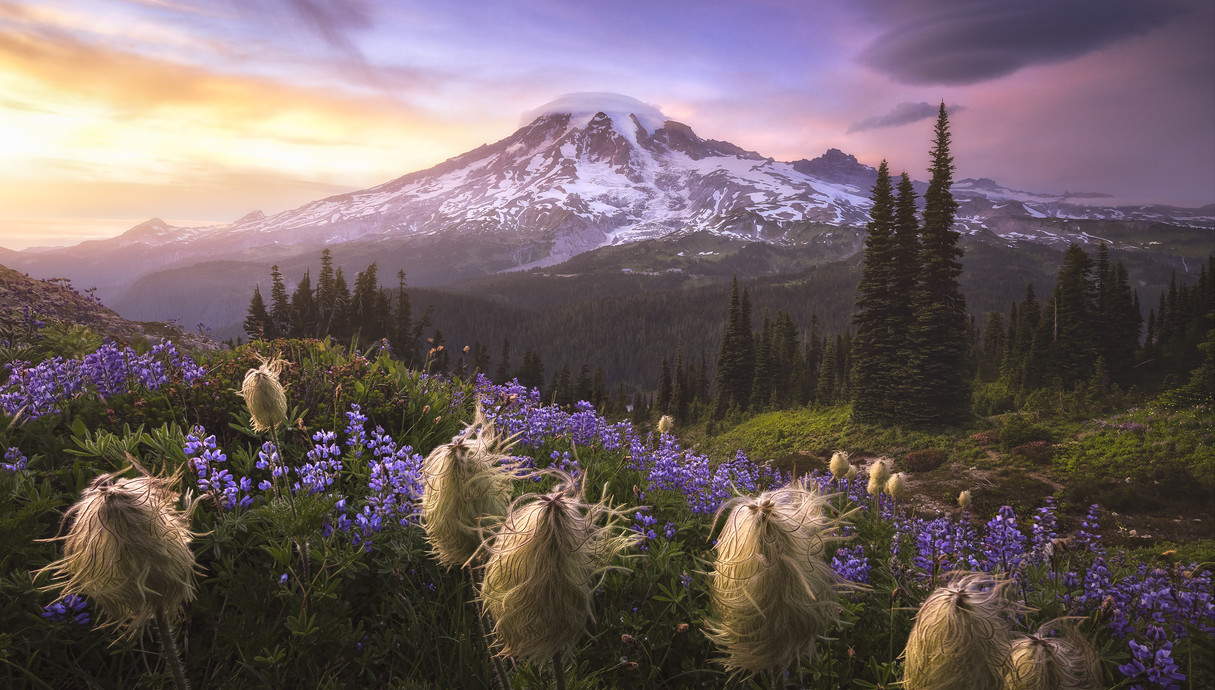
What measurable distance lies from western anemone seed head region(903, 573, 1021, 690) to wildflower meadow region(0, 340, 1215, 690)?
15 mm

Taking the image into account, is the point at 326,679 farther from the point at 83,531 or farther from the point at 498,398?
the point at 498,398

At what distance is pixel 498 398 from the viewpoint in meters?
7.63

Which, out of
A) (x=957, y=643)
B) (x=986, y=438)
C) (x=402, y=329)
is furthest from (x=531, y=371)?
(x=957, y=643)

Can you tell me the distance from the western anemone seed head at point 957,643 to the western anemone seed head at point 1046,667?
14 centimetres

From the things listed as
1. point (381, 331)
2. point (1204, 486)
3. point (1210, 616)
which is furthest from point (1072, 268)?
point (381, 331)

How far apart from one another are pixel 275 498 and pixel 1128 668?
188 inches

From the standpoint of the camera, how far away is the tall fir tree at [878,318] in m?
42.8

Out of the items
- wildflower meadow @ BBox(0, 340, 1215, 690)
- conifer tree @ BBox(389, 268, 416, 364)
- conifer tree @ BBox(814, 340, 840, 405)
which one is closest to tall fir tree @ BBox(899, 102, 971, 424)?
conifer tree @ BBox(814, 340, 840, 405)

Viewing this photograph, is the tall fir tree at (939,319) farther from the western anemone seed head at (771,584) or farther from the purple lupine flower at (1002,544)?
the western anemone seed head at (771,584)

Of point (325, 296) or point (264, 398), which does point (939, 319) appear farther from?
point (325, 296)

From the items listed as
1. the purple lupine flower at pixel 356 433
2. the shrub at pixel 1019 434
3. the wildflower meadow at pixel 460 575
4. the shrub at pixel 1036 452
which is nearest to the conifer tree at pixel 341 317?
the shrub at pixel 1019 434

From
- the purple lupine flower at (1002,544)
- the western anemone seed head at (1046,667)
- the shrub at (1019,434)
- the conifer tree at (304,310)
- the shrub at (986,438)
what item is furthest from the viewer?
the conifer tree at (304,310)

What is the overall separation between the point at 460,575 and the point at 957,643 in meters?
2.89

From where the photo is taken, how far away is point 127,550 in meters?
1.77
